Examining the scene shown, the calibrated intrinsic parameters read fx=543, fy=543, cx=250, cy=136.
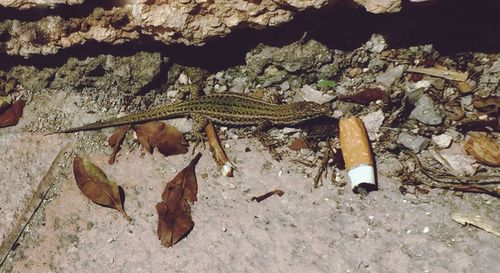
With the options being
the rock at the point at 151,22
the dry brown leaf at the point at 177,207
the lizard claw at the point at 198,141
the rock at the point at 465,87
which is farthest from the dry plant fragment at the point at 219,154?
the rock at the point at 465,87

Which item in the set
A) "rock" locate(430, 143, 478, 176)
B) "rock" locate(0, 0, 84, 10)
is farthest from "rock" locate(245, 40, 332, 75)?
"rock" locate(0, 0, 84, 10)

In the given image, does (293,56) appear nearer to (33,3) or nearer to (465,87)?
(465,87)

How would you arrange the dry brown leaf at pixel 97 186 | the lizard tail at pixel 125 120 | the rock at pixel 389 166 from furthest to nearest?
the lizard tail at pixel 125 120
the dry brown leaf at pixel 97 186
the rock at pixel 389 166

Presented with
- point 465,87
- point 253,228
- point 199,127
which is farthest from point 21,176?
point 465,87

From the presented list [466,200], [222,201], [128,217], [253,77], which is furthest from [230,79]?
[466,200]

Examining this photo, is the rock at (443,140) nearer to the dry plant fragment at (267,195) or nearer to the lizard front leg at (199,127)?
the dry plant fragment at (267,195)

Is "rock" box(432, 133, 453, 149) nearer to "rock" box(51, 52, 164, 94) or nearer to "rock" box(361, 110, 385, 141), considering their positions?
"rock" box(361, 110, 385, 141)

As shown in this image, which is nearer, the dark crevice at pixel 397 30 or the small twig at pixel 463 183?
the small twig at pixel 463 183
